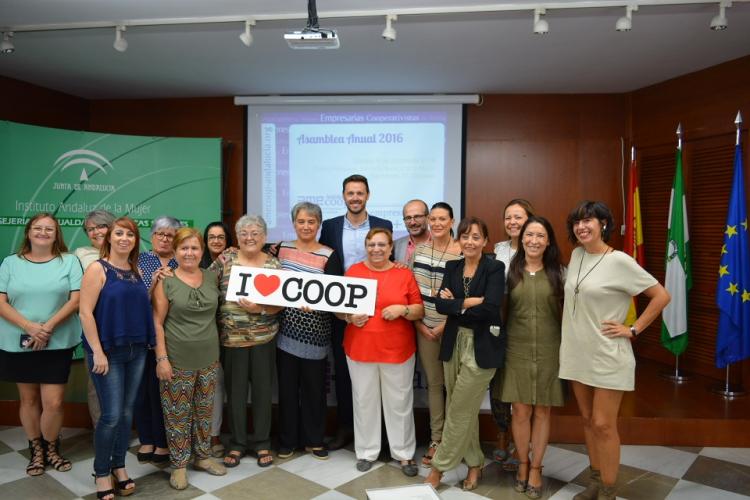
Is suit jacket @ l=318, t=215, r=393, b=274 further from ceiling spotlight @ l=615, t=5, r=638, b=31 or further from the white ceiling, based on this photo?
ceiling spotlight @ l=615, t=5, r=638, b=31

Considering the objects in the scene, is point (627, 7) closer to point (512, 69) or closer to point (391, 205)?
point (512, 69)

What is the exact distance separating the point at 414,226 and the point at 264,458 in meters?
1.62

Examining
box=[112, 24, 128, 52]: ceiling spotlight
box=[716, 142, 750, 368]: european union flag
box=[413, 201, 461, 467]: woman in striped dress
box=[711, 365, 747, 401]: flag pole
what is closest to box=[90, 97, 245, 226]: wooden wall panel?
box=[112, 24, 128, 52]: ceiling spotlight

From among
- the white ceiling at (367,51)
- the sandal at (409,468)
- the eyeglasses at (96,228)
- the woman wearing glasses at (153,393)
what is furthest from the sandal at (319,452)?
the white ceiling at (367,51)

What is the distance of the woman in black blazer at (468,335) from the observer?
2.53m

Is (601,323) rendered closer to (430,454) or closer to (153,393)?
(430,454)

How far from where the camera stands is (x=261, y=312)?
282 centimetres

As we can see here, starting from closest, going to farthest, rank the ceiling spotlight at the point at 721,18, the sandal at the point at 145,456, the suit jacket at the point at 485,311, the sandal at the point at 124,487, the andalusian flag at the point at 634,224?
1. the suit jacket at the point at 485,311
2. the sandal at the point at 124,487
3. the sandal at the point at 145,456
4. the ceiling spotlight at the point at 721,18
5. the andalusian flag at the point at 634,224

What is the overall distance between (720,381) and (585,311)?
9.50 ft

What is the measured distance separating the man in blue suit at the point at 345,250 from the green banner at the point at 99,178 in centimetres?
245

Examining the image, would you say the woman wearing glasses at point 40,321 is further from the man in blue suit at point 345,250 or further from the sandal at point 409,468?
the sandal at point 409,468

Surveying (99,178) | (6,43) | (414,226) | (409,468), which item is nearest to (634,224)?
(414,226)

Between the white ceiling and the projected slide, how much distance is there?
1.01 ft

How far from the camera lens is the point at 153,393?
2.86 meters
